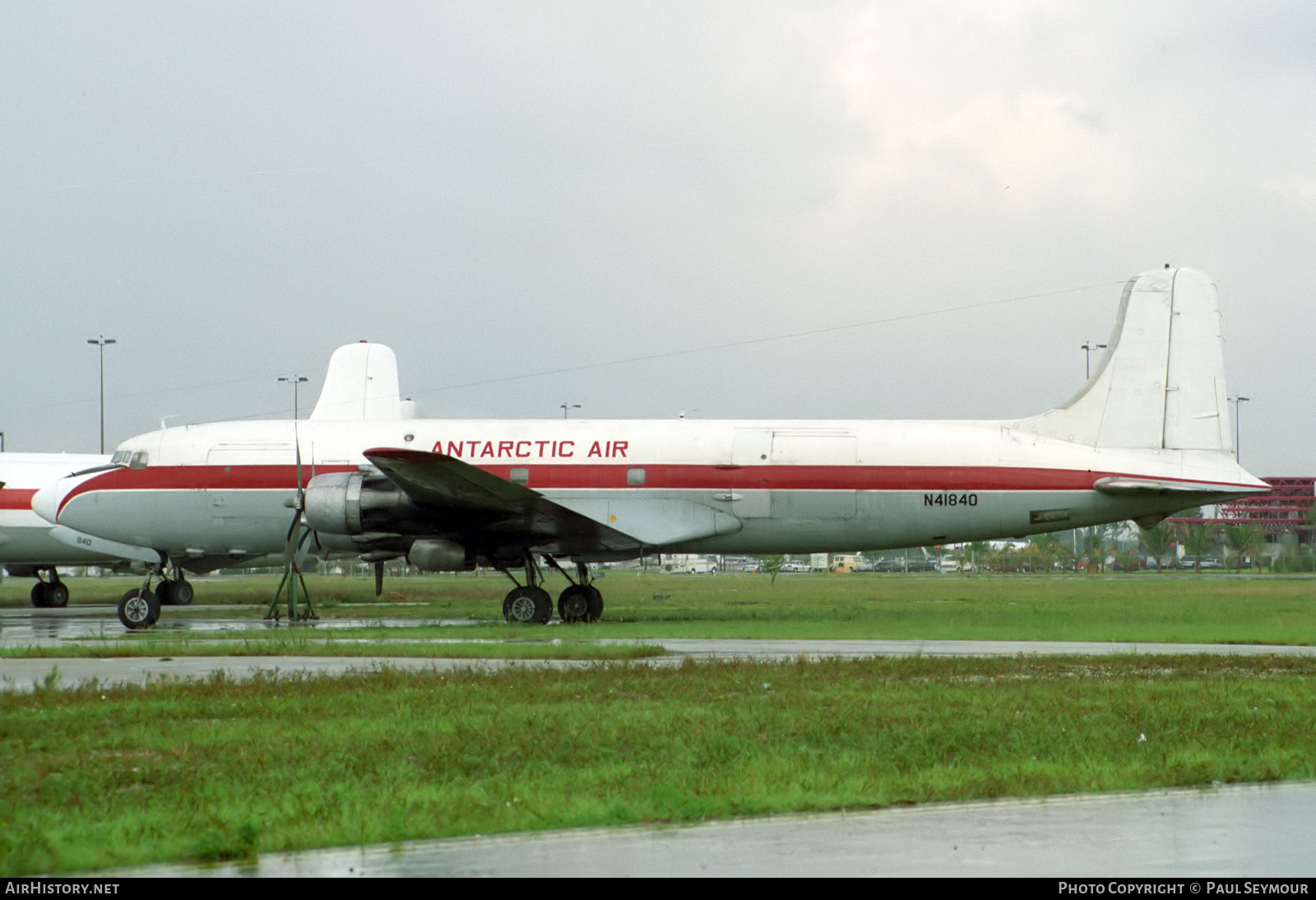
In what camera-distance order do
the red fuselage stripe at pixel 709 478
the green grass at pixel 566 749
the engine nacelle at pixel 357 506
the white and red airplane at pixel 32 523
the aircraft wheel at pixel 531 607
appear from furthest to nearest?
1. the white and red airplane at pixel 32 523
2. the aircraft wheel at pixel 531 607
3. the red fuselage stripe at pixel 709 478
4. the engine nacelle at pixel 357 506
5. the green grass at pixel 566 749

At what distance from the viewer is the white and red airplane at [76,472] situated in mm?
37625

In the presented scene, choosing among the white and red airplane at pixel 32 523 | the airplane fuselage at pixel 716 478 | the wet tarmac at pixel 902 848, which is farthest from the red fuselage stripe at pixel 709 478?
the wet tarmac at pixel 902 848

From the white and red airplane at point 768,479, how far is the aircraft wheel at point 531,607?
0.04 meters

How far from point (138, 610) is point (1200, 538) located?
75330 mm

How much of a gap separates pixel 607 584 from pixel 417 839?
41.7m

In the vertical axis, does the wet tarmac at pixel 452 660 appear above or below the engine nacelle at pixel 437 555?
below

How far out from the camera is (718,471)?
1102 inches

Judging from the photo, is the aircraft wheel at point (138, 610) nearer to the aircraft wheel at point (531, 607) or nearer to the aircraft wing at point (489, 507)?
the aircraft wing at point (489, 507)

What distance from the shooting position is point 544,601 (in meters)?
27.5

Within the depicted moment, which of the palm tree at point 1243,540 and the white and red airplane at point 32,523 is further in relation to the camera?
the palm tree at point 1243,540

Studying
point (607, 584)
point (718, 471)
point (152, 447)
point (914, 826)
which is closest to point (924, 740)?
point (914, 826)

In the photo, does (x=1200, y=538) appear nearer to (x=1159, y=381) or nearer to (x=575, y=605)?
(x=1159, y=381)

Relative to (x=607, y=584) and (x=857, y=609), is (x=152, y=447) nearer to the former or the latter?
(x=857, y=609)

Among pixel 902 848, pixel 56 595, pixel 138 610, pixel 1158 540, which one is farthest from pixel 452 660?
pixel 1158 540
